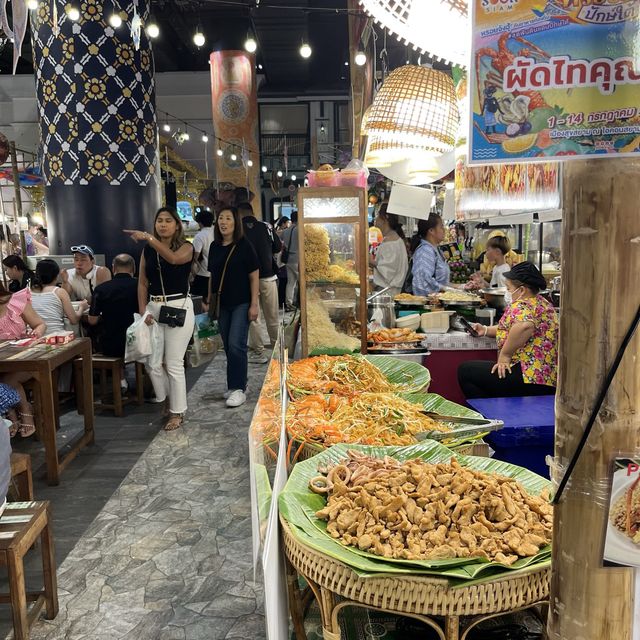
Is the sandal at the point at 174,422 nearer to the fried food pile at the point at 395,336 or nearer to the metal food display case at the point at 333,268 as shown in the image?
the metal food display case at the point at 333,268

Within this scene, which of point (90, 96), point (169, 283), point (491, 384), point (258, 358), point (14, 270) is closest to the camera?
point (491, 384)

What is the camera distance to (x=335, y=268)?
525 cm

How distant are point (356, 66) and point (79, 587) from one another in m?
7.25

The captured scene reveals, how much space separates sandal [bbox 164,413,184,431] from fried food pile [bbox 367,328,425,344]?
1.93m

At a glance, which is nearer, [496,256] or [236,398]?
[236,398]

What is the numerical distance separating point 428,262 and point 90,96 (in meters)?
5.01

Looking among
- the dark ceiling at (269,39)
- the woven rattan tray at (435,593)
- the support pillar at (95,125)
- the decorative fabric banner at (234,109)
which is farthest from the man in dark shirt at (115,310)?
the decorative fabric banner at (234,109)

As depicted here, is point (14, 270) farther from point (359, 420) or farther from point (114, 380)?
point (359, 420)

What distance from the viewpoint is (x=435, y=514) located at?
2.21 metres

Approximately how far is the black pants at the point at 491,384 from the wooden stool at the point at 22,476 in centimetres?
315

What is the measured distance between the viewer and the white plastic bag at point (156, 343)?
540 centimetres

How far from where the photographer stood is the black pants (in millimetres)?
4469

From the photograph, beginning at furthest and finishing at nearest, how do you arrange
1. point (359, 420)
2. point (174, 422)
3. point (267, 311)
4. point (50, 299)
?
point (267, 311) < point (50, 299) < point (174, 422) < point (359, 420)

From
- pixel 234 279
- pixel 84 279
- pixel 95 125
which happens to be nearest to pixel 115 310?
pixel 84 279
